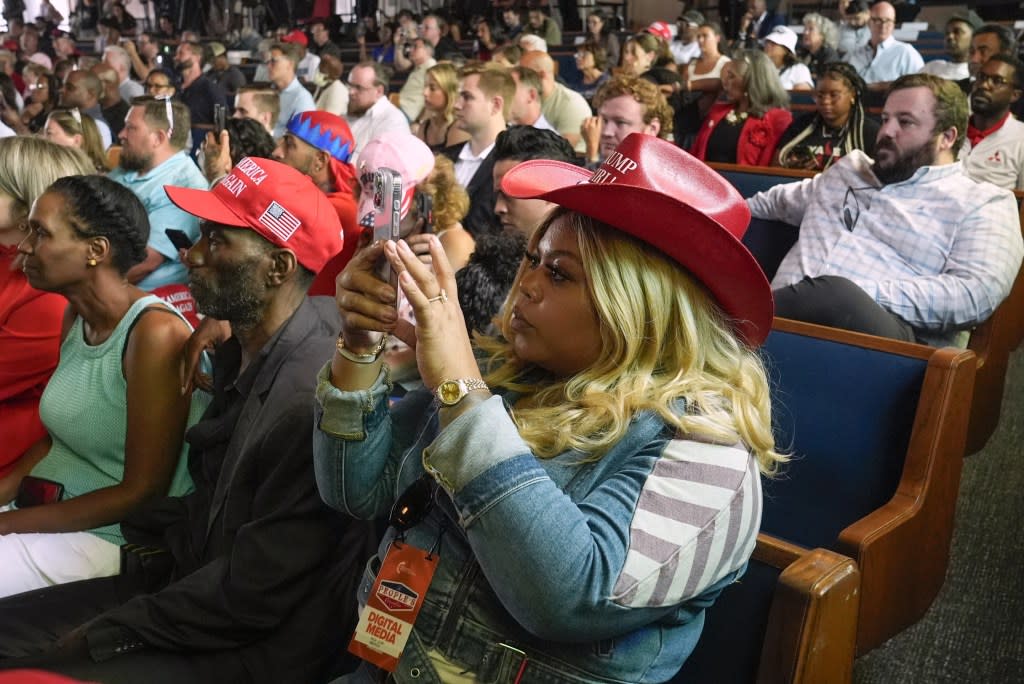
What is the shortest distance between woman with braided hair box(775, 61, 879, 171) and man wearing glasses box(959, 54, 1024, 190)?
1.46ft

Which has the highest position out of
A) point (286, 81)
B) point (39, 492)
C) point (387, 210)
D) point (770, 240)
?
point (387, 210)

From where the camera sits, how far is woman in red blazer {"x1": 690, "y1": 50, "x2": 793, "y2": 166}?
15.9 feet

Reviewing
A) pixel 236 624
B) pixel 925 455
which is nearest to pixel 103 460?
pixel 236 624

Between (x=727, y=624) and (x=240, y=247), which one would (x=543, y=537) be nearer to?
(x=727, y=624)

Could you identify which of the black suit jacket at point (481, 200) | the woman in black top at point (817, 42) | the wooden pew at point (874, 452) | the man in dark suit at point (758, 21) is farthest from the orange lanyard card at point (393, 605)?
the man in dark suit at point (758, 21)

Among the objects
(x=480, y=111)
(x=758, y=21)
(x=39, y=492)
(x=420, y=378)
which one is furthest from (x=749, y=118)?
(x=758, y=21)

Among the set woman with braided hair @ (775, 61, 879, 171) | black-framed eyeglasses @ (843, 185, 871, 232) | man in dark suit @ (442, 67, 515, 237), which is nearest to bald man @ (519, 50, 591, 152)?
man in dark suit @ (442, 67, 515, 237)

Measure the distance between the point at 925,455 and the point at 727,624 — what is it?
0.69 meters

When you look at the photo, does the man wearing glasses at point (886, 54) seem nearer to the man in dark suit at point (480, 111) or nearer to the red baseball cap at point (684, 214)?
the man in dark suit at point (480, 111)

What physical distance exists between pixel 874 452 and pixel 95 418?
1.56 m

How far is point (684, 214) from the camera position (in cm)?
108

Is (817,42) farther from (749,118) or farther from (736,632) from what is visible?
(736,632)

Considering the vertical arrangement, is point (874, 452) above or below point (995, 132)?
above

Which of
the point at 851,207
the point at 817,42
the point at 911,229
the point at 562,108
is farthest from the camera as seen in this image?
the point at 817,42
